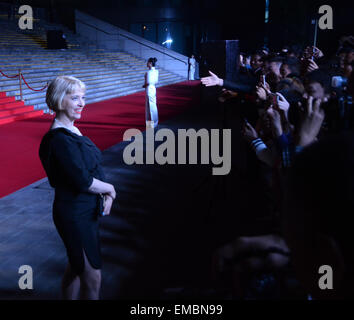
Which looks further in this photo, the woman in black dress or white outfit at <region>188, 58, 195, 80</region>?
white outfit at <region>188, 58, 195, 80</region>

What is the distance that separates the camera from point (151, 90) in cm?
879

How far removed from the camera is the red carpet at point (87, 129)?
595 centimetres

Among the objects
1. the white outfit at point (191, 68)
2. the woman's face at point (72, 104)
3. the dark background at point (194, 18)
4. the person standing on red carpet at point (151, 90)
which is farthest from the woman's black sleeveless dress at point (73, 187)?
the white outfit at point (191, 68)

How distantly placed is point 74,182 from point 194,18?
93.2 ft

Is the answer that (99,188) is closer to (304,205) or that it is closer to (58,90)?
(58,90)

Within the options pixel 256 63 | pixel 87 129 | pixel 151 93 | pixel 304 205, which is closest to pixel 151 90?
pixel 151 93

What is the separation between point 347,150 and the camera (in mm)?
585

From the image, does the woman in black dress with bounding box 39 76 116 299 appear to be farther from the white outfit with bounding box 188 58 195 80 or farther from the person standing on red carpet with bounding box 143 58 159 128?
the white outfit with bounding box 188 58 195 80

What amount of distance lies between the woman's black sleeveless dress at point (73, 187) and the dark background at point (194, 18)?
71.1 feet

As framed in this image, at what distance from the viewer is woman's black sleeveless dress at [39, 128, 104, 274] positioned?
6.85 ft

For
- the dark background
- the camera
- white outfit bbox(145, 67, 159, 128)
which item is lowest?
white outfit bbox(145, 67, 159, 128)

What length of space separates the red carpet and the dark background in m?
10.3

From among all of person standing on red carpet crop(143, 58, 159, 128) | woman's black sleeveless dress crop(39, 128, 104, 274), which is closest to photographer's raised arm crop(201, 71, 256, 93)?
woman's black sleeveless dress crop(39, 128, 104, 274)

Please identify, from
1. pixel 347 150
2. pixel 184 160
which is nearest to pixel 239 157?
pixel 184 160
